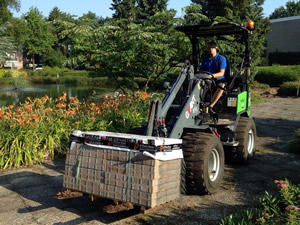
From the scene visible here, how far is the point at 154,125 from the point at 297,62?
29.7 meters

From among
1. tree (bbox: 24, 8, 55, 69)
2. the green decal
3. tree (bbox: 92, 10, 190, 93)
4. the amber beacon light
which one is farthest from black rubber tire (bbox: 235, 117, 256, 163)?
tree (bbox: 24, 8, 55, 69)

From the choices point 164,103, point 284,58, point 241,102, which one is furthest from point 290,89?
point 164,103

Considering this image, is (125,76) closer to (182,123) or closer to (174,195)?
(182,123)

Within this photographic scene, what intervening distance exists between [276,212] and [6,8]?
43.2 meters

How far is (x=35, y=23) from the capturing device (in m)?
64.5

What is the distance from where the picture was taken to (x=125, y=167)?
409cm

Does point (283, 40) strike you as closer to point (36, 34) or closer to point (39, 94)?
point (39, 94)

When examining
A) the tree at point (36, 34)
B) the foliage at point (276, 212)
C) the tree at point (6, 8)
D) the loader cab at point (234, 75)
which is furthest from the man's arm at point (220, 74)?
the tree at point (36, 34)

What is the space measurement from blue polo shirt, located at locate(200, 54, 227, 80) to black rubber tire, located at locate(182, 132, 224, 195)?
191 cm

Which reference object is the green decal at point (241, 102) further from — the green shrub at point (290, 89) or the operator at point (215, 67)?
the green shrub at point (290, 89)

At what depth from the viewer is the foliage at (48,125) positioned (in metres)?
6.91

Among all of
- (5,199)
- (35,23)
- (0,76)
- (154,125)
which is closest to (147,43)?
(154,125)

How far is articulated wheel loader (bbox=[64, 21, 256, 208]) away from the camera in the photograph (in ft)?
13.4

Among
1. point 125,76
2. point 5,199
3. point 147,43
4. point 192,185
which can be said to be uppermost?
point 147,43
